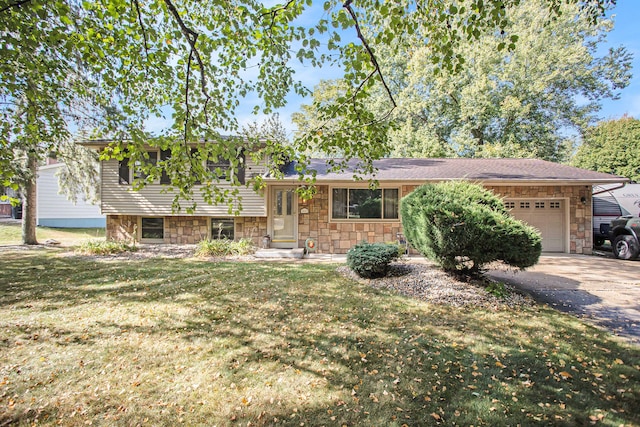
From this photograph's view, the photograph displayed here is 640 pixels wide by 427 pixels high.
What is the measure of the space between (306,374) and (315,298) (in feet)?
7.41

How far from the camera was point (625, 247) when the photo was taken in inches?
354

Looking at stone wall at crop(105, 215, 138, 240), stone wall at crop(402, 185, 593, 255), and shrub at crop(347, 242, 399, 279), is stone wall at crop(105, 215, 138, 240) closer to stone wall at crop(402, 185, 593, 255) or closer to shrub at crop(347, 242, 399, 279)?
shrub at crop(347, 242, 399, 279)

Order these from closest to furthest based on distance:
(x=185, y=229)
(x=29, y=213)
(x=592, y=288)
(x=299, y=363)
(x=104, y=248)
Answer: (x=299, y=363)
(x=592, y=288)
(x=104, y=248)
(x=185, y=229)
(x=29, y=213)

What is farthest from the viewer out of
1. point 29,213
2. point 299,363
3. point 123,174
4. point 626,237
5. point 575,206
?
point 29,213

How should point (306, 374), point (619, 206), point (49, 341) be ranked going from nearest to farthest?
point (306, 374) → point (49, 341) → point (619, 206)

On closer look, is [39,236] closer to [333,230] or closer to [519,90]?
[333,230]

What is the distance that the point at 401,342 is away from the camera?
3555 mm

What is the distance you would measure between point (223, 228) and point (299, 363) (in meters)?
9.22

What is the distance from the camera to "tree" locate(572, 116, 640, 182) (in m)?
16.0

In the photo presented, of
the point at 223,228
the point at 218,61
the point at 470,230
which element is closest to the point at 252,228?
the point at 223,228

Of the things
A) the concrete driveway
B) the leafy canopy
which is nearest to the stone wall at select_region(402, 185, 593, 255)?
the concrete driveway

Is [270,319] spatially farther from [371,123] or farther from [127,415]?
[371,123]

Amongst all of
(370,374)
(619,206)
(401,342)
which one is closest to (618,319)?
(401,342)

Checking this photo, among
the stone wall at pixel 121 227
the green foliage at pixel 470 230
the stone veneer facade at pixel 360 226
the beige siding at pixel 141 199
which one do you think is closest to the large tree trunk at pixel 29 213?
the beige siding at pixel 141 199
